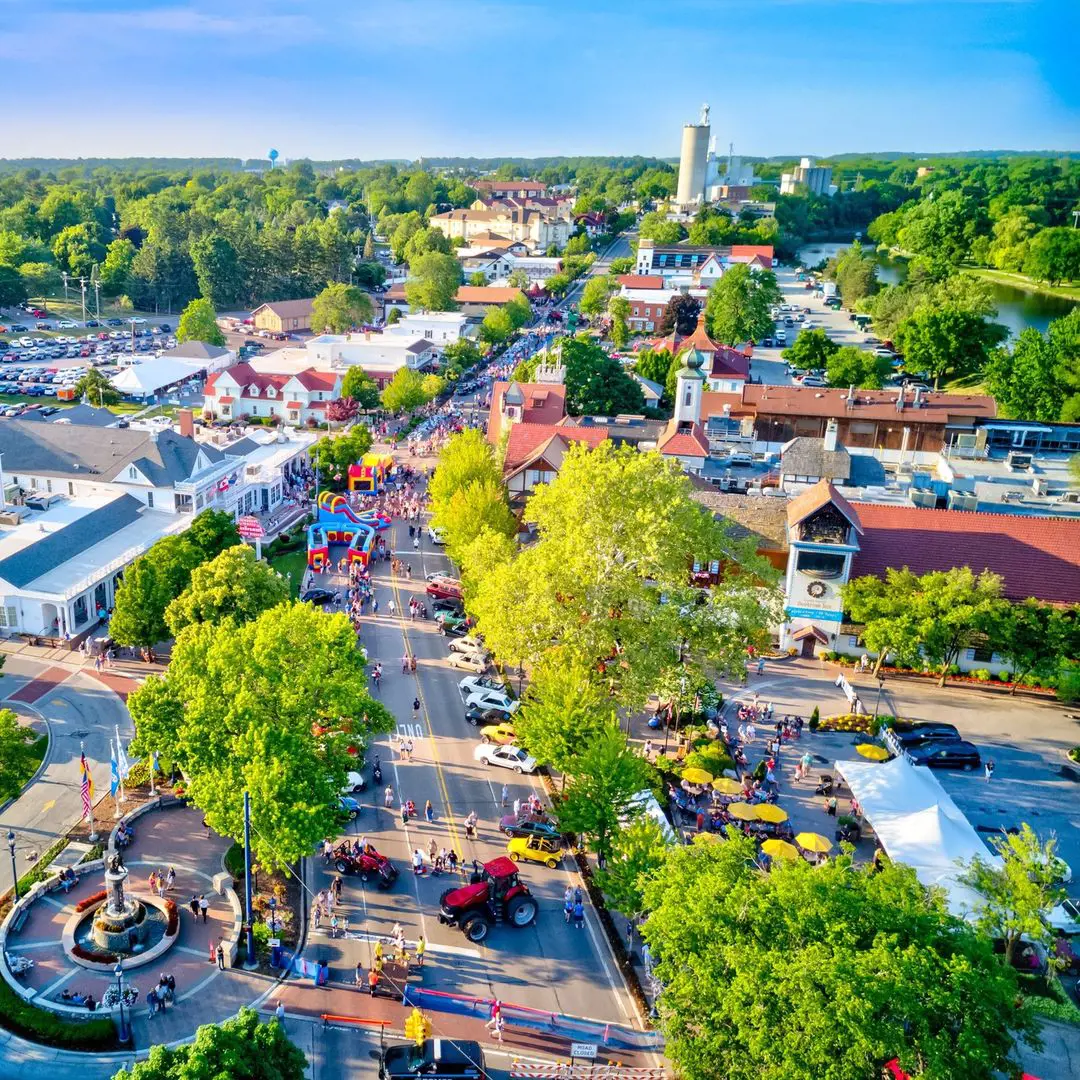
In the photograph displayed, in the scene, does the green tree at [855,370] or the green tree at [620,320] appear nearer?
the green tree at [855,370]

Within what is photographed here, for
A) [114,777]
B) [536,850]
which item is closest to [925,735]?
[536,850]

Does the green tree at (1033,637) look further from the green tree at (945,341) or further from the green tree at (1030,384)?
the green tree at (945,341)

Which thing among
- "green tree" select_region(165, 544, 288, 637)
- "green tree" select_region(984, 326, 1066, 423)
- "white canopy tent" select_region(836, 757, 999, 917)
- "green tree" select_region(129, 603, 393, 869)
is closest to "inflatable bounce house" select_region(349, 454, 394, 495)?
"green tree" select_region(165, 544, 288, 637)

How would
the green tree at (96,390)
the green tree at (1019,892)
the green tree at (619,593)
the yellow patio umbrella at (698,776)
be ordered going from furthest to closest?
1. the green tree at (96,390)
2. the green tree at (619,593)
3. the yellow patio umbrella at (698,776)
4. the green tree at (1019,892)

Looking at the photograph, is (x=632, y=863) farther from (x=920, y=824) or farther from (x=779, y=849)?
(x=920, y=824)

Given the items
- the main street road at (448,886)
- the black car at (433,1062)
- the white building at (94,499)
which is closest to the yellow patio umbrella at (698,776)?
the main street road at (448,886)

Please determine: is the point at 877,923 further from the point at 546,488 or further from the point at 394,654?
the point at 394,654
